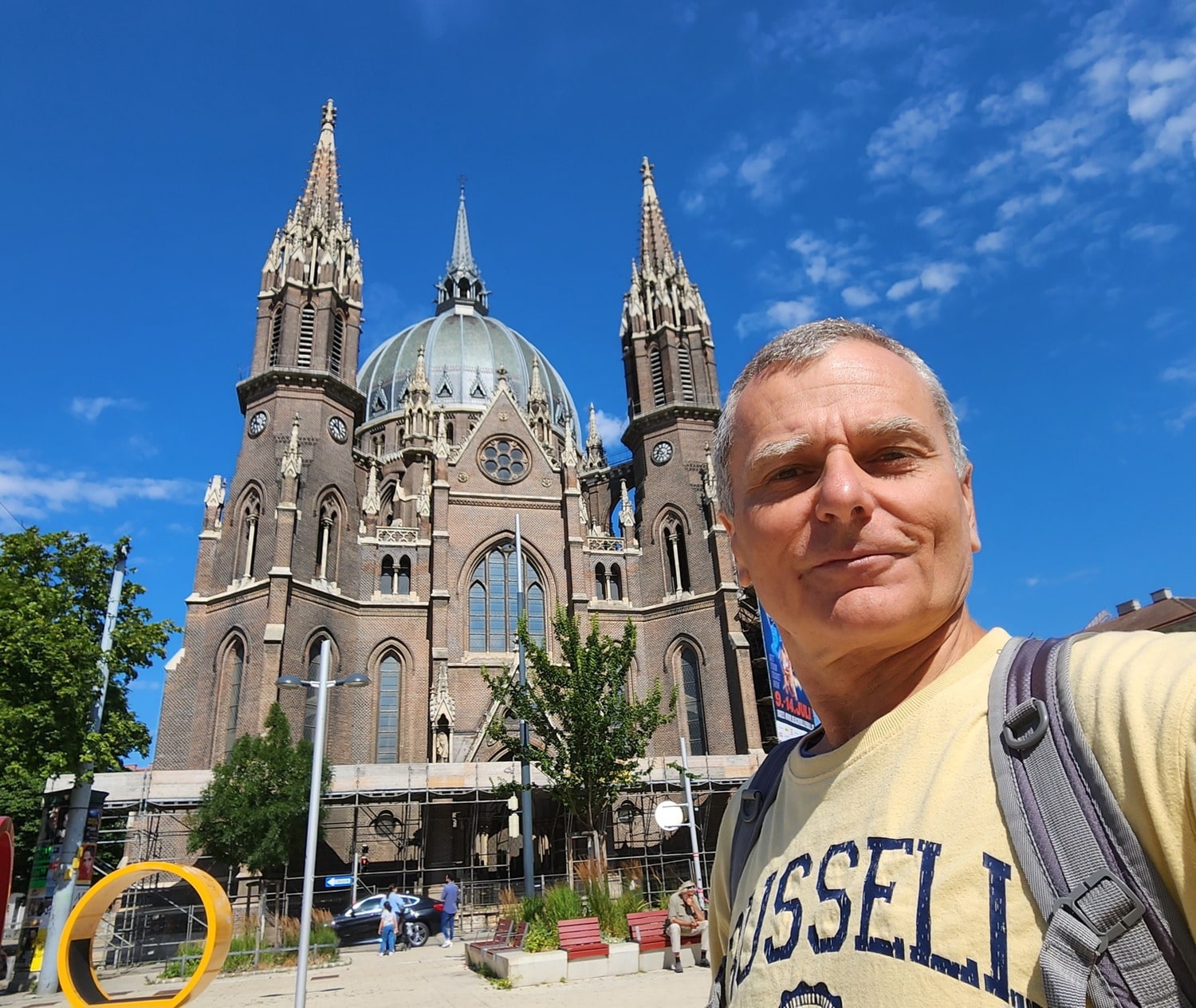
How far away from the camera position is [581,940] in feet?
38.2

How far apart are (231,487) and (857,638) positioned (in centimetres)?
3209

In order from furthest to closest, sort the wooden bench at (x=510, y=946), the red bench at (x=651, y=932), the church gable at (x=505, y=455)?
the church gable at (x=505, y=455) → the wooden bench at (x=510, y=946) → the red bench at (x=651, y=932)

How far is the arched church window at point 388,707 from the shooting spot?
2870cm

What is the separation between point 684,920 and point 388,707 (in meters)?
19.6

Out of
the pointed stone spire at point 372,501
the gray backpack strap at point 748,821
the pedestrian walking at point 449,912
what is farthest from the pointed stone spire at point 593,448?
the gray backpack strap at point 748,821

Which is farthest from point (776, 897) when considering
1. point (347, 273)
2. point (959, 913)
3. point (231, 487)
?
point (347, 273)

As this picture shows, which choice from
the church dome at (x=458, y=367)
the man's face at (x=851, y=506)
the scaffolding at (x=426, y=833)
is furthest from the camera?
the church dome at (x=458, y=367)

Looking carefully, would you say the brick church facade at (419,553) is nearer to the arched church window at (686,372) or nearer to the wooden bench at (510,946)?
the arched church window at (686,372)

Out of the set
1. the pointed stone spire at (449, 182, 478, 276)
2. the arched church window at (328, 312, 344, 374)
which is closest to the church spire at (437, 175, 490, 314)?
the pointed stone spire at (449, 182, 478, 276)

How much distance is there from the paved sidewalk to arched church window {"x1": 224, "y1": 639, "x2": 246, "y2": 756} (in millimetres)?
10095

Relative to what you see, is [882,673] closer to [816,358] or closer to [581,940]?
[816,358]

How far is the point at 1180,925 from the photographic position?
29.9 inches

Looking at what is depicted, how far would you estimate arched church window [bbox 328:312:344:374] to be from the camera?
33.1 metres

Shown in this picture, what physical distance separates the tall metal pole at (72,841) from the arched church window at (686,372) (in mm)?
24052
